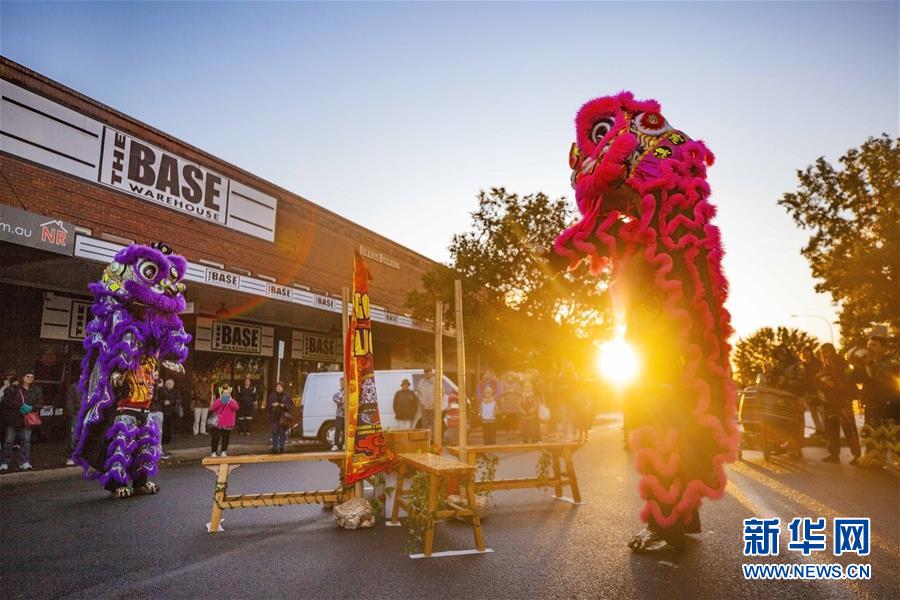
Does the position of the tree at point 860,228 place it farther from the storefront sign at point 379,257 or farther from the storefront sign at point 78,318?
the storefront sign at point 78,318

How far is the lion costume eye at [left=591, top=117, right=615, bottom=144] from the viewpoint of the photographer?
15.6 ft

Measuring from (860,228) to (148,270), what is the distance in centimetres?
2096

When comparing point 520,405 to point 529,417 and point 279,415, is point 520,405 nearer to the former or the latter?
point 529,417

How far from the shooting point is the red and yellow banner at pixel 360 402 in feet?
19.0

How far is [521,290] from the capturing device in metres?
22.6

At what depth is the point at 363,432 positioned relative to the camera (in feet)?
19.1

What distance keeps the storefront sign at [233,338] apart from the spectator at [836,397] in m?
17.2

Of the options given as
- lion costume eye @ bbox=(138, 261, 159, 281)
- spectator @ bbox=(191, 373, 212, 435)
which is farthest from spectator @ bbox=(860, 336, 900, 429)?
spectator @ bbox=(191, 373, 212, 435)

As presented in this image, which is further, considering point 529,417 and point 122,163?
point 122,163

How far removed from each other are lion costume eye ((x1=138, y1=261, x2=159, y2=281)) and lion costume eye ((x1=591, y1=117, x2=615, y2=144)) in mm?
5885

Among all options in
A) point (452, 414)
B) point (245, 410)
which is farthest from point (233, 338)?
point (452, 414)

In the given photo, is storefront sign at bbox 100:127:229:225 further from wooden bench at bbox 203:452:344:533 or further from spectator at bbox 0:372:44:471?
wooden bench at bbox 203:452:344:533

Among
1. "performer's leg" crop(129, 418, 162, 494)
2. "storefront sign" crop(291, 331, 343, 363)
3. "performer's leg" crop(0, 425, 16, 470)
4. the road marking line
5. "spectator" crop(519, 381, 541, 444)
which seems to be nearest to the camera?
the road marking line

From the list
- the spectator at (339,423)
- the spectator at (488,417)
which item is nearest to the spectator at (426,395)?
the spectator at (488,417)
